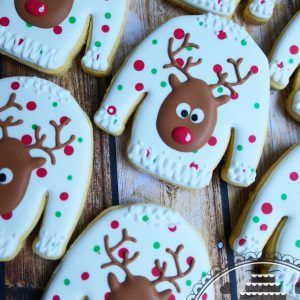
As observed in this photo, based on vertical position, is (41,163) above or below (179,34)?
below

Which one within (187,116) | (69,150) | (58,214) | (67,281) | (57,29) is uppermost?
(57,29)

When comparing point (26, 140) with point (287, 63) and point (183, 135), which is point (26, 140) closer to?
point (183, 135)

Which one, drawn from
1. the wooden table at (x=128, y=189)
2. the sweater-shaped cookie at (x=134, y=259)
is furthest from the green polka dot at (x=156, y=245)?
the wooden table at (x=128, y=189)

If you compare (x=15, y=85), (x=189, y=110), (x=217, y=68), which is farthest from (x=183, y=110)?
(x=15, y=85)

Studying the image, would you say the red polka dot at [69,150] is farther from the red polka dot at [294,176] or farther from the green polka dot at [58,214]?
the red polka dot at [294,176]

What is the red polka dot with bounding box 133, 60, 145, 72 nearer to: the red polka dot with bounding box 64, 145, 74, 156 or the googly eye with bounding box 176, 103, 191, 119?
the googly eye with bounding box 176, 103, 191, 119

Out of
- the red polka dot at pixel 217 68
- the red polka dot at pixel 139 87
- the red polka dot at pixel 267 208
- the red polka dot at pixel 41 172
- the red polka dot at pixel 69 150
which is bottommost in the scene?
the red polka dot at pixel 41 172
